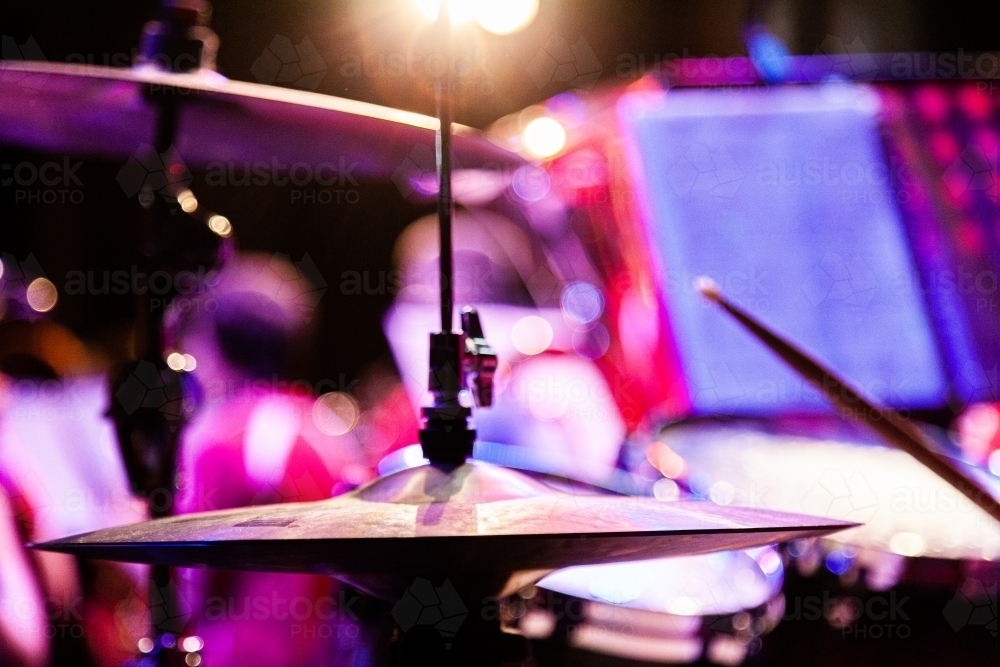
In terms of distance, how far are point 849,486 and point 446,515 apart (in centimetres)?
105

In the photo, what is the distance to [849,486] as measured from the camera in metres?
1.46

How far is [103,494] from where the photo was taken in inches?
62.7

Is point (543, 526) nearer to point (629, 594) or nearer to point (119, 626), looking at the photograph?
point (629, 594)

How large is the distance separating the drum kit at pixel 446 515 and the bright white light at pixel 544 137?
6.80 feet

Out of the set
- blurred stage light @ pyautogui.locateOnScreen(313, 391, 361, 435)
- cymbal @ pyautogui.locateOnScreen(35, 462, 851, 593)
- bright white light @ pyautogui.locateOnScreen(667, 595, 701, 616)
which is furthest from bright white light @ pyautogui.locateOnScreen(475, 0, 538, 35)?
cymbal @ pyautogui.locateOnScreen(35, 462, 851, 593)

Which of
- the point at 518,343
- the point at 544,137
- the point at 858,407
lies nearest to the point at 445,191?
the point at 858,407

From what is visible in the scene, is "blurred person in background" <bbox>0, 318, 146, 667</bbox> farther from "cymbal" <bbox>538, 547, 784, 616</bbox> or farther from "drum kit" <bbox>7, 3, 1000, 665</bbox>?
"cymbal" <bbox>538, 547, 784, 616</bbox>

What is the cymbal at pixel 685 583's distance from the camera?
45.4 inches

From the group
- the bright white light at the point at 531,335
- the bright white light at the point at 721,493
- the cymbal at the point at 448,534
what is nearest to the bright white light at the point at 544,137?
the bright white light at the point at 531,335

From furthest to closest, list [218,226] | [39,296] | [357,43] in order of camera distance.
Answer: [357,43], [39,296], [218,226]

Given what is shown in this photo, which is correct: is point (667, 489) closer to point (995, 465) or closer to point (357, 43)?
point (995, 465)

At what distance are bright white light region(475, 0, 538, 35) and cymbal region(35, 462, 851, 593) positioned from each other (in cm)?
209

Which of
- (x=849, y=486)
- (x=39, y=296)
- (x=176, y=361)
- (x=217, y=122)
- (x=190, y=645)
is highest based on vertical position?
(x=217, y=122)

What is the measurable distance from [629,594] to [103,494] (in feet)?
3.32
